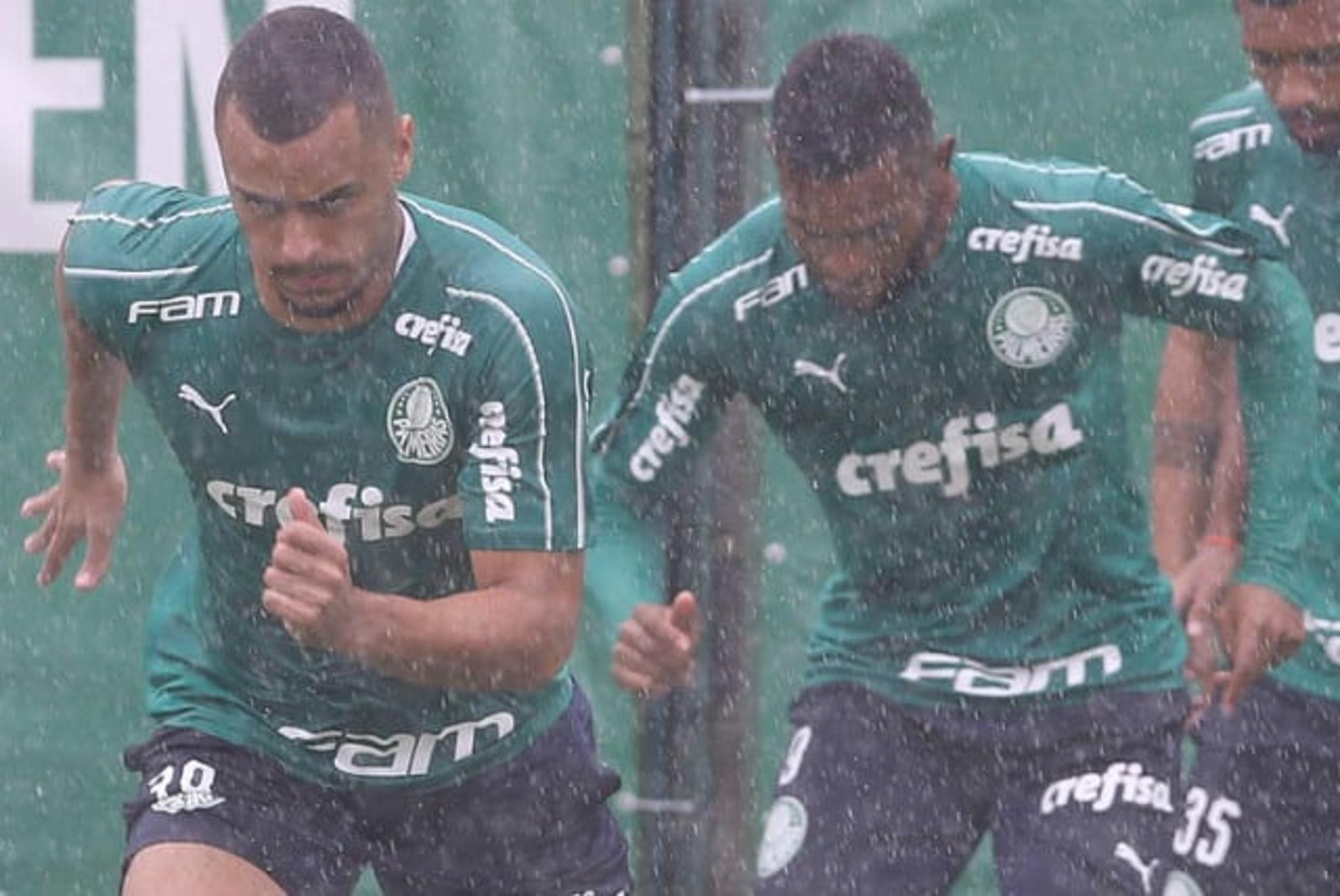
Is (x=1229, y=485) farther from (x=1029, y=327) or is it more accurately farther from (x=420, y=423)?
(x=420, y=423)

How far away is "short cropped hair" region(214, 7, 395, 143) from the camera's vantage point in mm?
4996

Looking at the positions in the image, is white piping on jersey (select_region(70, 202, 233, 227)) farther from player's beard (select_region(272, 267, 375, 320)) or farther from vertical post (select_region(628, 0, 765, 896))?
vertical post (select_region(628, 0, 765, 896))

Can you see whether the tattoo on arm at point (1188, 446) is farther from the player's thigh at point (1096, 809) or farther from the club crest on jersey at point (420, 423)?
the club crest on jersey at point (420, 423)

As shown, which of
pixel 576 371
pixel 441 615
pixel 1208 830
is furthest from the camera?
pixel 1208 830

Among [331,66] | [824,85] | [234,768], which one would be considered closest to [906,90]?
[824,85]

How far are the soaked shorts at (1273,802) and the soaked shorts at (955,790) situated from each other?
→ 1.39 ft

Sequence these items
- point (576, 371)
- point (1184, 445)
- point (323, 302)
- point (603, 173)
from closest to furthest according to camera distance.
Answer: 1. point (323, 302)
2. point (576, 371)
3. point (1184, 445)
4. point (603, 173)

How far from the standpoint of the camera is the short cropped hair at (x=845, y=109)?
519cm

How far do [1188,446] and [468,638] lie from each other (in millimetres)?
1776

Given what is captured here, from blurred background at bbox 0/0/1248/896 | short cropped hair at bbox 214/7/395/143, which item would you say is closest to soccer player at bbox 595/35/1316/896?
short cropped hair at bbox 214/7/395/143

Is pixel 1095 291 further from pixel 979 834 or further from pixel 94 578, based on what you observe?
pixel 94 578

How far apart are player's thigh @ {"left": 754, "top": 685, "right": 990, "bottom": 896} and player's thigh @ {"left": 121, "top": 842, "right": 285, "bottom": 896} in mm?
880

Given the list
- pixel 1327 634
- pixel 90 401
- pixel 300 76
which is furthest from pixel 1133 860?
pixel 90 401

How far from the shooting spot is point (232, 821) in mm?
5242
